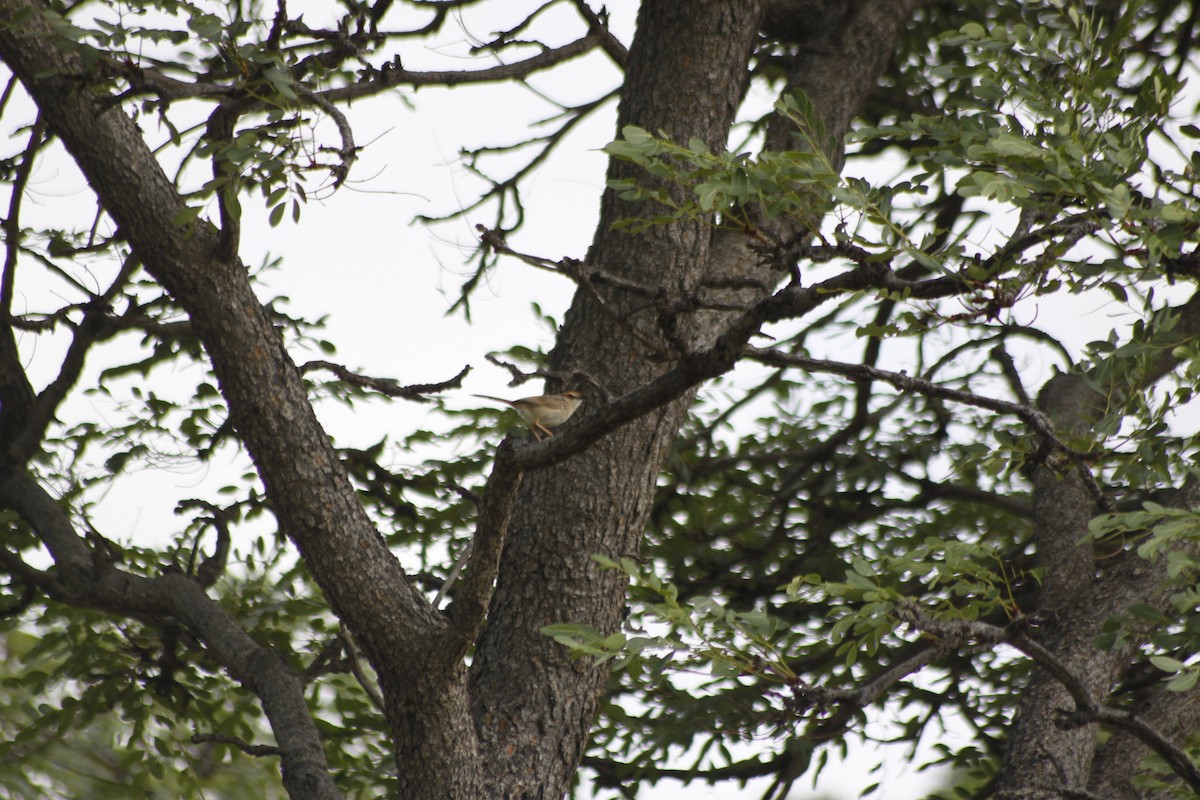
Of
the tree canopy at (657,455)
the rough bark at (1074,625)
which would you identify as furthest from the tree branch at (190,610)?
the rough bark at (1074,625)

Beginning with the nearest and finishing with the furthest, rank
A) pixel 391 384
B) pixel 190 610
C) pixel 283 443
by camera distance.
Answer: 1. pixel 283 443
2. pixel 391 384
3. pixel 190 610

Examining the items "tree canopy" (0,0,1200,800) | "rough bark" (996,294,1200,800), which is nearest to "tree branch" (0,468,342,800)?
"tree canopy" (0,0,1200,800)

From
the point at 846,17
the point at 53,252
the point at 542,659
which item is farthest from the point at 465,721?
the point at 846,17

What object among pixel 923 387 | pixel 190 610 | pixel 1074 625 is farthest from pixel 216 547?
pixel 1074 625

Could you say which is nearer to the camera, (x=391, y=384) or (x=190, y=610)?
(x=391, y=384)

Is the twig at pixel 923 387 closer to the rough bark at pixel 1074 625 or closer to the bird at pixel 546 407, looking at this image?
the rough bark at pixel 1074 625

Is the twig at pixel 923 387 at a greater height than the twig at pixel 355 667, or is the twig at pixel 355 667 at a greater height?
the twig at pixel 923 387

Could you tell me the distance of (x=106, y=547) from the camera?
5039mm

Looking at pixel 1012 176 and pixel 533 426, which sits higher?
pixel 533 426

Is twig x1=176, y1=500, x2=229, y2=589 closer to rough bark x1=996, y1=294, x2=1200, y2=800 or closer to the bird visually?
the bird

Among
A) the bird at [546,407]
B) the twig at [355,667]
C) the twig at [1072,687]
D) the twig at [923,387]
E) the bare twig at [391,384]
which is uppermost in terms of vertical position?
the bird at [546,407]

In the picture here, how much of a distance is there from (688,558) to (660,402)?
12.0 feet

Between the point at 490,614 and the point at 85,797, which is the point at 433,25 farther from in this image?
the point at 85,797

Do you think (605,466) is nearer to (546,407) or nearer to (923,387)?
(546,407)
